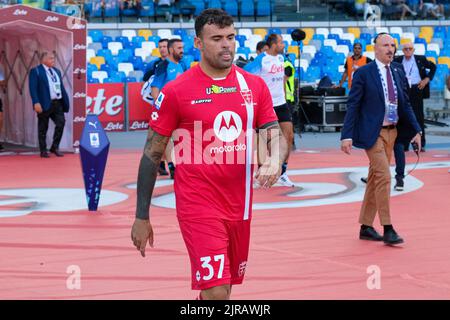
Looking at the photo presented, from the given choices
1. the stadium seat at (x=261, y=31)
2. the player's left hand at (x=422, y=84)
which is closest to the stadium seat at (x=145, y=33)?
the stadium seat at (x=261, y=31)

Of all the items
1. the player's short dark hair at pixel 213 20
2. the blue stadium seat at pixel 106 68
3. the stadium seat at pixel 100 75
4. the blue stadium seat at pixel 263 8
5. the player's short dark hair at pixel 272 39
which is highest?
the blue stadium seat at pixel 263 8

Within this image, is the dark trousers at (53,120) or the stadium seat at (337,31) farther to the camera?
the stadium seat at (337,31)

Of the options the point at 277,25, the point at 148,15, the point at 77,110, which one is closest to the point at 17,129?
the point at 77,110

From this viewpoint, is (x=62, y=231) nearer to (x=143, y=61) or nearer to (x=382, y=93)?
(x=382, y=93)

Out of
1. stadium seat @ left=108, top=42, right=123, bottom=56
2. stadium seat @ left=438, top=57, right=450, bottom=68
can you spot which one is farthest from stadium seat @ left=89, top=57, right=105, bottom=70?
stadium seat @ left=438, top=57, right=450, bottom=68

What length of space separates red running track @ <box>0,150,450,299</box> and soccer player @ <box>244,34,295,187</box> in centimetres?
84

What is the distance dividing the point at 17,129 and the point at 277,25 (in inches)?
499

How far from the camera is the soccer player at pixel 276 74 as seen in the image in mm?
14062

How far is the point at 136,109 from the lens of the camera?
24219mm

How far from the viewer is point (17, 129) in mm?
21641

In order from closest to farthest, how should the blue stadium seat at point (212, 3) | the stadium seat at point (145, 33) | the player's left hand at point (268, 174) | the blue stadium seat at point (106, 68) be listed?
the player's left hand at point (268, 174)
the blue stadium seat at point (106, 68)
the stadium seat at point (145, 33)
the blue stadium seat at point (212, 3)

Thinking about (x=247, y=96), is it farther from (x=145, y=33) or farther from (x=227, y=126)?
(x=145, y=33)

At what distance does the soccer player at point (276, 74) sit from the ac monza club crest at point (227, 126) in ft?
26.0

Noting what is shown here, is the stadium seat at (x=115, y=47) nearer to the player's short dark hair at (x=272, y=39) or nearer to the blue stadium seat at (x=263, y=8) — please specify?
the blue stadium seat at (x=263, y=8)
